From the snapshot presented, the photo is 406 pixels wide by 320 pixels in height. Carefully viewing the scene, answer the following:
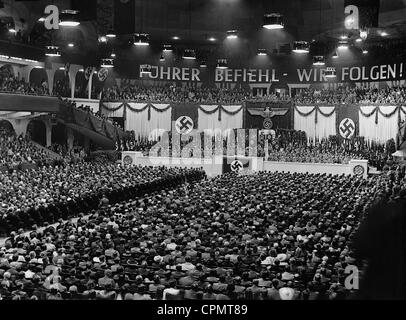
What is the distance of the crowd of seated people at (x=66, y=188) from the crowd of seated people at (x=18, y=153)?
4494mm

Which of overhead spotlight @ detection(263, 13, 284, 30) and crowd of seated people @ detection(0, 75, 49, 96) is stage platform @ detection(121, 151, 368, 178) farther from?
overhead spotlight @ detection(263, 13, 284, 30)

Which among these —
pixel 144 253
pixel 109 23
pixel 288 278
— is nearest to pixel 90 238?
pixel 144 253

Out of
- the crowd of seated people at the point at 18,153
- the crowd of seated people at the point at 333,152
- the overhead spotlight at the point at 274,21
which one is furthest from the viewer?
the crowd of seated people at the point at 333,152

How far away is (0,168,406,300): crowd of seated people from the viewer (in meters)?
12.6

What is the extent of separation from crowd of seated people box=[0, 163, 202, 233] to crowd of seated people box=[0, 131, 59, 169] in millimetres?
4494

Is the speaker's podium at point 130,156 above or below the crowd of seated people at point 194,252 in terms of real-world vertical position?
above

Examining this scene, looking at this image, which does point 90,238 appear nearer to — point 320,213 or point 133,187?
point 320,213

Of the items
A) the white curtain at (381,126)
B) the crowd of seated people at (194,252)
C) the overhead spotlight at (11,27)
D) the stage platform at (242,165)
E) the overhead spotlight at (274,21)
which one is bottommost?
the crowd of seated people at (194,252)

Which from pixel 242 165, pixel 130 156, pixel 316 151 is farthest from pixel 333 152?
pixel 130 156

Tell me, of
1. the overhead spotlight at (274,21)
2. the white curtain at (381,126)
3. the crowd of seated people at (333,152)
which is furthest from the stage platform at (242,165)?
the overhead spotlight at (274,21)

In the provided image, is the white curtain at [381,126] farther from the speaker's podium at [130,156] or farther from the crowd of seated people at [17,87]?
the crowd of seated people at [17,87]

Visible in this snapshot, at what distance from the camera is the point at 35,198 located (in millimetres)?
25984

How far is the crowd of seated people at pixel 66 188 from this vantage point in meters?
24.6

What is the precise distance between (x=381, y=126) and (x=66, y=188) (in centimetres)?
2854
